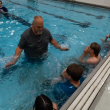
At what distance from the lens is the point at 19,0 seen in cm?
1019

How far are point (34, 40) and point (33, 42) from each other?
5 cm

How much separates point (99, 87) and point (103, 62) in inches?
32.0

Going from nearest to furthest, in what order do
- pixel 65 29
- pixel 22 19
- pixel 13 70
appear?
pixel 13 70 < pixel 65 29 < pixel 22 19

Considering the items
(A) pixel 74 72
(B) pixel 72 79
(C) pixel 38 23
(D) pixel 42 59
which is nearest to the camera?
(A) pixel 74 72

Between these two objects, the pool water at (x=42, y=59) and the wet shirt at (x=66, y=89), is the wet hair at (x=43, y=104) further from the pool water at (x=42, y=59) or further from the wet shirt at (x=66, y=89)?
the pool water at (x=42, y=59)

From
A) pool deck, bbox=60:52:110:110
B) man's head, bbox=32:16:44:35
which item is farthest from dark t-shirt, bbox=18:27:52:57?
pool deck, bbox=60:52:110:110

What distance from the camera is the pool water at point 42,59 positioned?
2.44 meters

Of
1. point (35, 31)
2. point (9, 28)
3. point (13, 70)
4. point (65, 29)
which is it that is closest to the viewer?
point (35, 31)

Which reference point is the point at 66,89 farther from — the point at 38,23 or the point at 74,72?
the point at 38,23

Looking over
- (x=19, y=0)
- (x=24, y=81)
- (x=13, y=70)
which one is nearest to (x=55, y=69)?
(x=24, y=81)

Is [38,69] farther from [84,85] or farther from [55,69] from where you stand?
[84,85]

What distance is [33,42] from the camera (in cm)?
249

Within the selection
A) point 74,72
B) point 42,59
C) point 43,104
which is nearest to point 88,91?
point 74,72

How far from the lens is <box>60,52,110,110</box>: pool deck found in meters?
1.47
